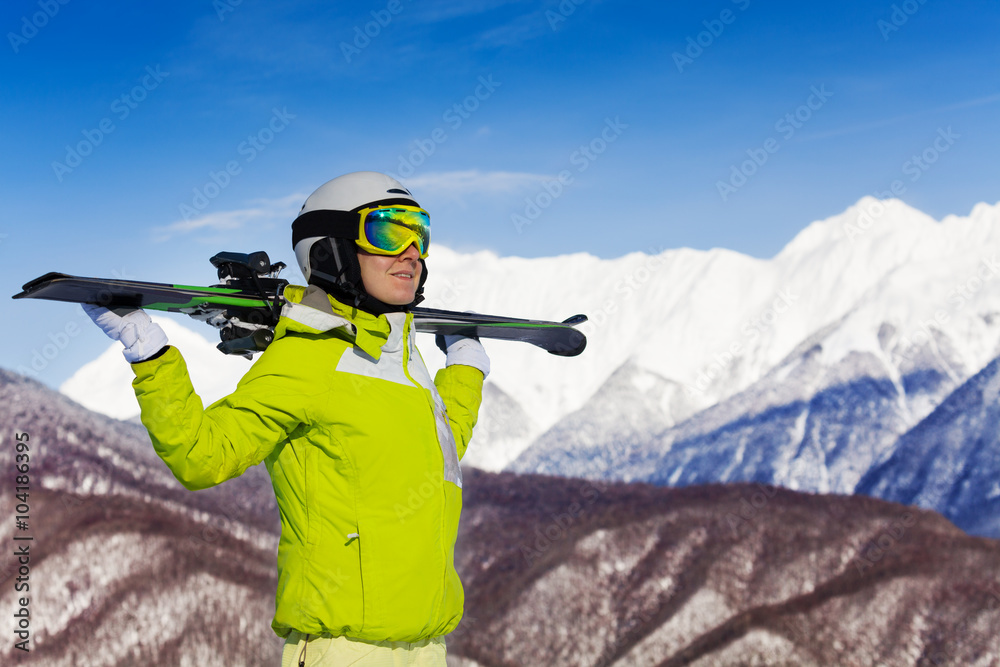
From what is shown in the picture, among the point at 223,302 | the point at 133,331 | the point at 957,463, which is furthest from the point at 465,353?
the point at 957,463

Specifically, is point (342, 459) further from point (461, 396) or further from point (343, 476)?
point (461, 396)

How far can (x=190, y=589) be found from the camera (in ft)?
76.8

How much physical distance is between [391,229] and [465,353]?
1.16 m

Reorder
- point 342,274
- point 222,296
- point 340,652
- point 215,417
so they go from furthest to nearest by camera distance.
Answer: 1. point 222,296
2. point 342,274
3. point 340,652
4. point 215,417

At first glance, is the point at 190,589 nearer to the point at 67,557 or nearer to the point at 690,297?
the point at 67,557

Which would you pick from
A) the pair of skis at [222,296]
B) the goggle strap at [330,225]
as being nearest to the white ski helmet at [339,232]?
the goggle strap at [330,225]

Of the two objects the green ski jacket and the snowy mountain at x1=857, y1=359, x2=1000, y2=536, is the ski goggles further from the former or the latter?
the snowy mountain at x1=857, y1=359, x2=1000, y2=536

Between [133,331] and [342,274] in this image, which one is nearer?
[133,331]

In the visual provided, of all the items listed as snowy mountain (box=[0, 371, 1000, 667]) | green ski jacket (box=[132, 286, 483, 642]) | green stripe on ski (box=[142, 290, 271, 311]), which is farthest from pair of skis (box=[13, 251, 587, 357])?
snowy mountain (box=[0, 371, 1000, 667])

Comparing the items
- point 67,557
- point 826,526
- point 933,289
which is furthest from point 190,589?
point 933,289

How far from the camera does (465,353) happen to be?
487cm

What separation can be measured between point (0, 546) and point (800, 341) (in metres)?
40.0

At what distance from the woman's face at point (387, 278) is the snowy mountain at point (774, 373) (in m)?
40.8

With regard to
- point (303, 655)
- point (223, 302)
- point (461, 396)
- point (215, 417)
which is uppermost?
point (223, 302)
